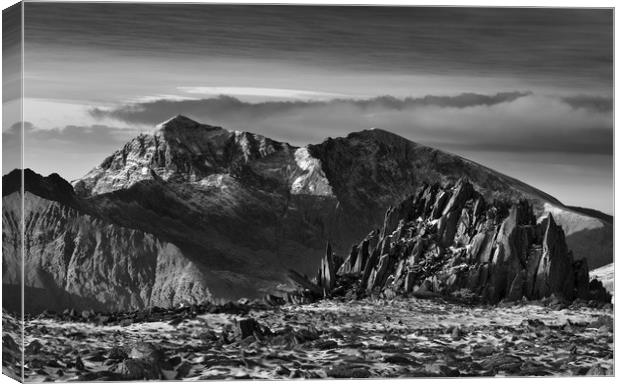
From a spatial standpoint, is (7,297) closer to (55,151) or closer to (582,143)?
A: (55,151)

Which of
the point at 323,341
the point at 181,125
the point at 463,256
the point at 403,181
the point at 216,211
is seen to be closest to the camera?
the point at 323,341

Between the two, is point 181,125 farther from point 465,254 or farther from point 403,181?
point 465,254

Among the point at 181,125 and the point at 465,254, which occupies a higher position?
the point at 181,125

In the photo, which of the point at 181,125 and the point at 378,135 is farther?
the point at 378,135

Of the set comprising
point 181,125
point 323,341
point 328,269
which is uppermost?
point 181,125

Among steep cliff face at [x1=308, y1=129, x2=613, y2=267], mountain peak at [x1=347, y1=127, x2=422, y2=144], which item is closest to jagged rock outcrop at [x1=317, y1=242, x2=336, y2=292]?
steep cliff face at [x1=308, y1=129, x2=613, y2=267]

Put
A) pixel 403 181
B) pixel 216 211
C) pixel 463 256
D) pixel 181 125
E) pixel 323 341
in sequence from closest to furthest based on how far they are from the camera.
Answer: pixel 323 341 → pixel 181 125 → pixel 216 211 → pixel 463 256 → pixel 403 181

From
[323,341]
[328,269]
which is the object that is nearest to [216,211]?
[328,269]

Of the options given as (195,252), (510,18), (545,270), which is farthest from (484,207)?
(195,252)

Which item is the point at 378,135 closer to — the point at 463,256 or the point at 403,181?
the point at 403,181
